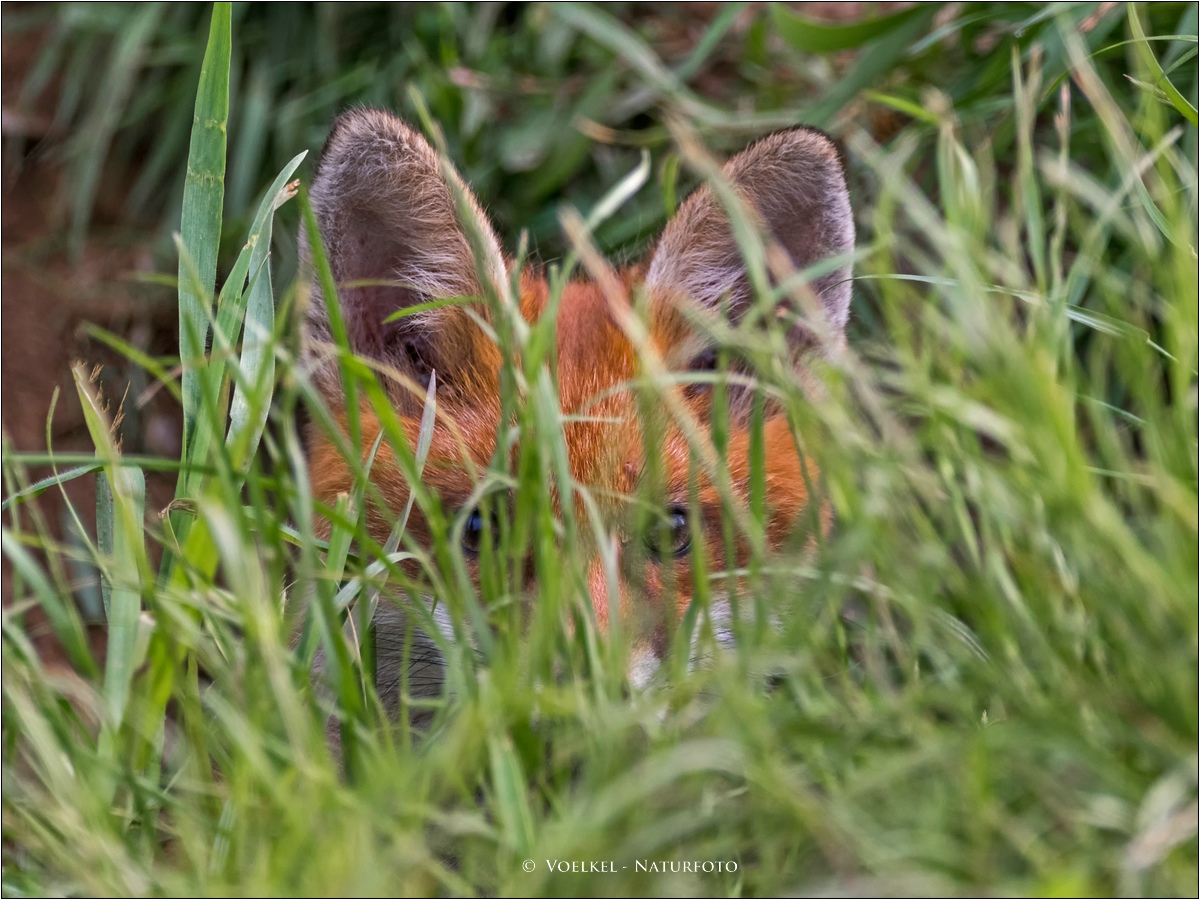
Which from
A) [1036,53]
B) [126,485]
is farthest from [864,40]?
[126,485]

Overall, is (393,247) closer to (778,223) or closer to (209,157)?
(209,157)

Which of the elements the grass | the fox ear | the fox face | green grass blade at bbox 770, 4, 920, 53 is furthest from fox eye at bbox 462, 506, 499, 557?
green grass blade at bbox 770, 4, 920, 53

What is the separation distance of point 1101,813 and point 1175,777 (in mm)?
80

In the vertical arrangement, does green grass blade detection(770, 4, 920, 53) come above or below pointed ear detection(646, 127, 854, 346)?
above

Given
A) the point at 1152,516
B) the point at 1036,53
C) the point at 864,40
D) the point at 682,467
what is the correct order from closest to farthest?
the point at 1152,516 → the point at 1036,53 → the point at 682,467 → the point at 864,40

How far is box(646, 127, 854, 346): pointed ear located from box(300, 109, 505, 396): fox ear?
0.41m

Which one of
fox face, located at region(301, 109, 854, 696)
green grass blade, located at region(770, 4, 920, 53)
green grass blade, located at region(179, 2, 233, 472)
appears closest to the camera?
green grass blade, located at region(179, 2, 233, 472)

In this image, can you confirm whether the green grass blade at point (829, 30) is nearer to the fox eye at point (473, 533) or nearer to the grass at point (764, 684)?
the grass at point (764, 684)

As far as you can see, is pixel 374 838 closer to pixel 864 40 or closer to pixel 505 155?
pixel 864 40

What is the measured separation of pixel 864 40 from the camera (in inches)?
115

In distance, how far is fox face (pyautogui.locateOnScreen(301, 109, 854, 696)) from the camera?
7.94ft

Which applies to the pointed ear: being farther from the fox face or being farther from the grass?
the grass

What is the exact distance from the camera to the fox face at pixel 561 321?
7.94ft

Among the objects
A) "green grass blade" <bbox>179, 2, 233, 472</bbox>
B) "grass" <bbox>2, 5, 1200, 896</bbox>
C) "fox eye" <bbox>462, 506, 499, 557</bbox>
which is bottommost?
"fox eye" <bbox>462, 506, 499, 557</bbox>
